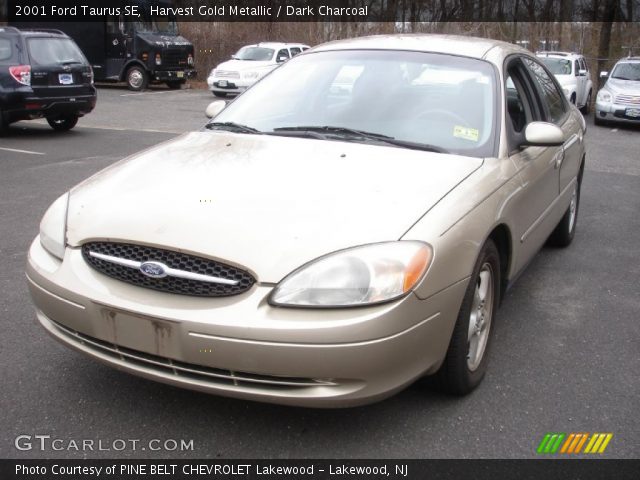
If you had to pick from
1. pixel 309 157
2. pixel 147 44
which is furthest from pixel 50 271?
pixel 147 44

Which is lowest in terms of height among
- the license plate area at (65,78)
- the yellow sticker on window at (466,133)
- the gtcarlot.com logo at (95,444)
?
the gtcarlot.com logo at (95,444)

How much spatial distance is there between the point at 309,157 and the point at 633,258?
10.9 feet

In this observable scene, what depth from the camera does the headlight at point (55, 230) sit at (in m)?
2.85

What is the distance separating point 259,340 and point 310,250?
37 cm

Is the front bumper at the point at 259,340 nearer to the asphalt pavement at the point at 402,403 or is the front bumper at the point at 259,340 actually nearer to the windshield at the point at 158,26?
the asphalt pavement at the point at 402,403

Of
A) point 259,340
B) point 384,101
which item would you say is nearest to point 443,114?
point 384,101

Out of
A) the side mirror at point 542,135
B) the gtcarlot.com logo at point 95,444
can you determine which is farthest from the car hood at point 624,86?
the gtcarlot.com logo at point 95,444

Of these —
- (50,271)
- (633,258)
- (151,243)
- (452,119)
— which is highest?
(452,119)

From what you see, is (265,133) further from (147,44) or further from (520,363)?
(147,44)

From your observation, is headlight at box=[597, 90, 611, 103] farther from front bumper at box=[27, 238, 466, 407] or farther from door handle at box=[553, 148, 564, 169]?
front bumper at box=[27, 238, 466, 407]

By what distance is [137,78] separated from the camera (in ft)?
73.2
